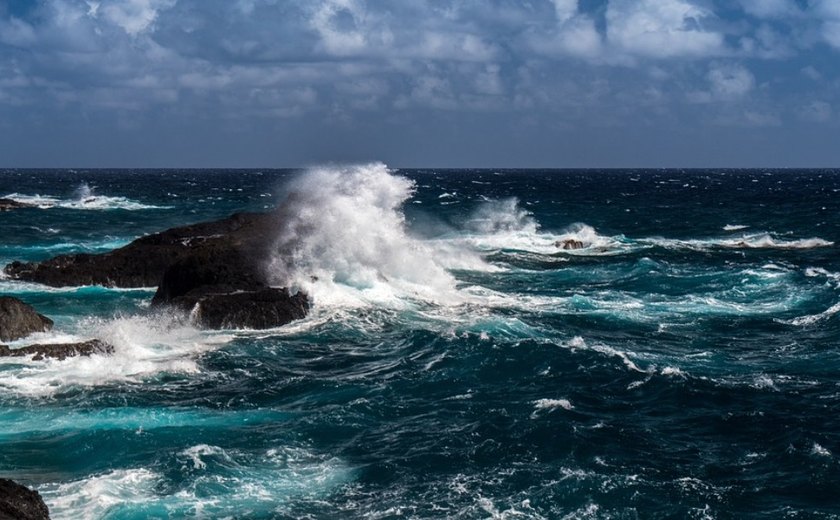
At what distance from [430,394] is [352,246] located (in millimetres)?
14945

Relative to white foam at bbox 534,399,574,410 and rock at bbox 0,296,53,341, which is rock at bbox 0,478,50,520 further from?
rock at bbox 0,296,53,341

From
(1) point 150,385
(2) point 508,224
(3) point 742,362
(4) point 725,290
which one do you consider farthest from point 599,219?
(1) point 150,385

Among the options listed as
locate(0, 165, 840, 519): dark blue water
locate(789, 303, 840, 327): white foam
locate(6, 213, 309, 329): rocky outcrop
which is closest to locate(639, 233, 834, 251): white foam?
locate(0, 165, 840, 519): dark blue water

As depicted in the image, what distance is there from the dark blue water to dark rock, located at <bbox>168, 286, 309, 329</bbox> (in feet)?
2.32

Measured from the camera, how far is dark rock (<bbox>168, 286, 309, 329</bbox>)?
2748cm

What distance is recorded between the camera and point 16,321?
25188mm

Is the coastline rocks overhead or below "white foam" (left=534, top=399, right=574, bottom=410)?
overhead

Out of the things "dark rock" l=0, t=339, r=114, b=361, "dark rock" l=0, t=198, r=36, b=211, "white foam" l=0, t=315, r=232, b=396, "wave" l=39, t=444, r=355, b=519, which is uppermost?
"dark rock" l=0, t=198, r=36, b=211

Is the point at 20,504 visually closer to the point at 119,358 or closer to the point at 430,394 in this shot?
the point at 430,394

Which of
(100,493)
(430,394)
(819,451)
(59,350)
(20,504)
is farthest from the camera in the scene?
(59,350)

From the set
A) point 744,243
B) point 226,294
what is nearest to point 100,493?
point 226,294

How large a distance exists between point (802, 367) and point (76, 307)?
75.6ft

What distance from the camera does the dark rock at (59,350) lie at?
910 inches

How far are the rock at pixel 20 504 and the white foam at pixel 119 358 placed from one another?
26.0ft
